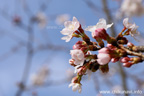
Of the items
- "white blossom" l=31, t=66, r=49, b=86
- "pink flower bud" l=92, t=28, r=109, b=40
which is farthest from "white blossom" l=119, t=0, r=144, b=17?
"white blossom" l=31, t=66, r=49, b=86

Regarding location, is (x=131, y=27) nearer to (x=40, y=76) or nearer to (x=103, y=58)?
(x=103, y=58)

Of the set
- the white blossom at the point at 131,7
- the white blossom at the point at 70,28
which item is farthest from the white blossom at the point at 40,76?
the white blossom at the point at 70,28

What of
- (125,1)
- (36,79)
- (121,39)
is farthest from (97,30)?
(36,79)

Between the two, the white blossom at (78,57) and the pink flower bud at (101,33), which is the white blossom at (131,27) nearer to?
the pink flower bud at (101,33)

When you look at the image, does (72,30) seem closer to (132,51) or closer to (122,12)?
(132,51)

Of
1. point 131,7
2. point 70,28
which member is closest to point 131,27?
point 70,28

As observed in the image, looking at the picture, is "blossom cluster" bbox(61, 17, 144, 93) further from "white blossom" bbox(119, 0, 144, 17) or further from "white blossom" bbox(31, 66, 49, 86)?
"white blossom" bbox(31, 66, 49, 86)
